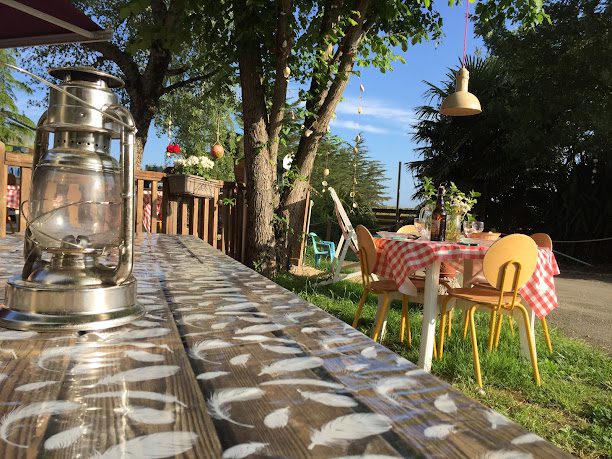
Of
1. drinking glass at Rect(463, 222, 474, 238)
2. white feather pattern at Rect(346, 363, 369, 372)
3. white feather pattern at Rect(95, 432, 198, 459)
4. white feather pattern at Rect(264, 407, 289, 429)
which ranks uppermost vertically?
drinking glass at Rect(463, 222, 474, 238)

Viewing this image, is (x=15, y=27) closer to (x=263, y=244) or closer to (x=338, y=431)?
(x=338, y=431)

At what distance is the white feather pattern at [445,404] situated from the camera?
1.58ft

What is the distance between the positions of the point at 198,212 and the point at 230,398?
5.90 meters

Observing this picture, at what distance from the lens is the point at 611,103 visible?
1030 centimetres

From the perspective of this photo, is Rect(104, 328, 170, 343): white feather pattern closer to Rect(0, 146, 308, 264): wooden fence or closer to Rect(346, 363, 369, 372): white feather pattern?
Rect(346, 363, 369, 372): white feather pattern

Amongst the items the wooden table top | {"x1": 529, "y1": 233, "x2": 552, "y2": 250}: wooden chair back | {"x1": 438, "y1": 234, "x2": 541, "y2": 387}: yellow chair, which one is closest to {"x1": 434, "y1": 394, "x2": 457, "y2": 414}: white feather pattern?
the wooden table top

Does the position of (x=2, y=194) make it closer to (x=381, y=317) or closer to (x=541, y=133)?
(x=381, y=317)

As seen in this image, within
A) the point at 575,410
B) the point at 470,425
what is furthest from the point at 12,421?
the point at 575,410

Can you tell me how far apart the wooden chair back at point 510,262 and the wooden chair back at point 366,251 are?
0.88 metres

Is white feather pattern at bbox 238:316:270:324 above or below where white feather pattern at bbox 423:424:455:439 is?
below

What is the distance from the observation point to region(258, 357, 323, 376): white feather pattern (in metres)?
0.59

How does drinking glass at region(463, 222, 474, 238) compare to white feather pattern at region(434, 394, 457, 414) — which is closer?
white feather pattern at region(434, 394, 457, 414)

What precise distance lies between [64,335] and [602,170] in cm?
1399

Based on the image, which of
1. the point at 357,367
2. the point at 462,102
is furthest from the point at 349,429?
the point at 462,102
